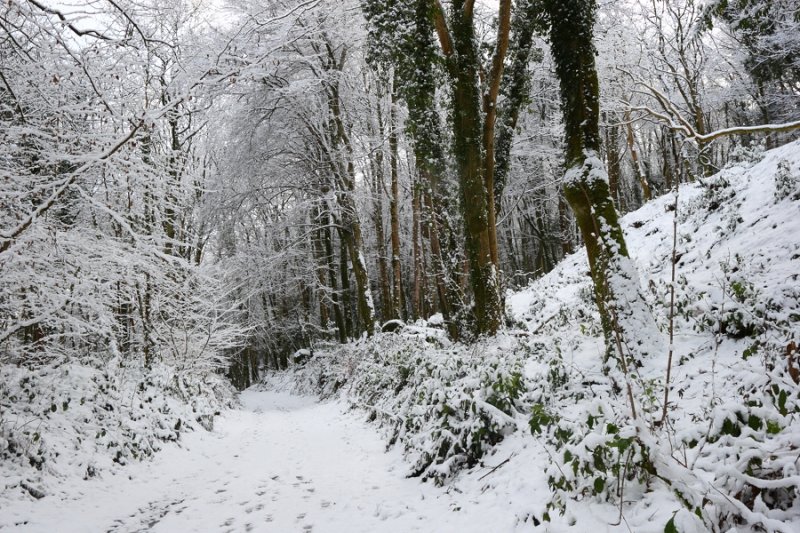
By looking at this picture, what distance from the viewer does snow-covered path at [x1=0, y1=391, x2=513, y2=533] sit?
3.83 metres

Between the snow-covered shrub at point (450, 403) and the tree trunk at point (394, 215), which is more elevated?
the tree trunk at point (394, 215)

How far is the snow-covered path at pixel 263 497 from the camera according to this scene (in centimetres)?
383

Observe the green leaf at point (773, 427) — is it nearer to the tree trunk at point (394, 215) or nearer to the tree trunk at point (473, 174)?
the tree trunk at point (473, 174)

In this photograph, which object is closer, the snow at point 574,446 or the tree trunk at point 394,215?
the snow at point 574,446

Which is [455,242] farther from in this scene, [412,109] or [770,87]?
[770,87]

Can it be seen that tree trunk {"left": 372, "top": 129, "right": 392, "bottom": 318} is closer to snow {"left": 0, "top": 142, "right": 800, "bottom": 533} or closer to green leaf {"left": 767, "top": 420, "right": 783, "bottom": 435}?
snow {"left": 0, "top": 142, "right": 800, "bottom": 533}

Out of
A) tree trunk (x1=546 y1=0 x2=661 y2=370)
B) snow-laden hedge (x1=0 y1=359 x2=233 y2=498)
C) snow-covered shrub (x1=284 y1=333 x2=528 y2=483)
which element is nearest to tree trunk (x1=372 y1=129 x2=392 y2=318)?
snow-covered shrub (x1=284 y1=333 x2=528 y2=483)

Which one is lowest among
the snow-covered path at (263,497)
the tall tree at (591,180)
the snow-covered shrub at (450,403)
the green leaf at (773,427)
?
the snow-covered path at (263,497)

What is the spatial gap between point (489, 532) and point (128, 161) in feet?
15.9

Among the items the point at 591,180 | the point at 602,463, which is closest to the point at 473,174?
the point at 591,180

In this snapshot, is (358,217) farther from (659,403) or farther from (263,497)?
(659,403)

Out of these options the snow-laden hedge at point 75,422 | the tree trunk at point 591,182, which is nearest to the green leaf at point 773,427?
the tree trunk at point 591,182

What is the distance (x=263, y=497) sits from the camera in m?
4.63

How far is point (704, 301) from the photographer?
5.12 metres
